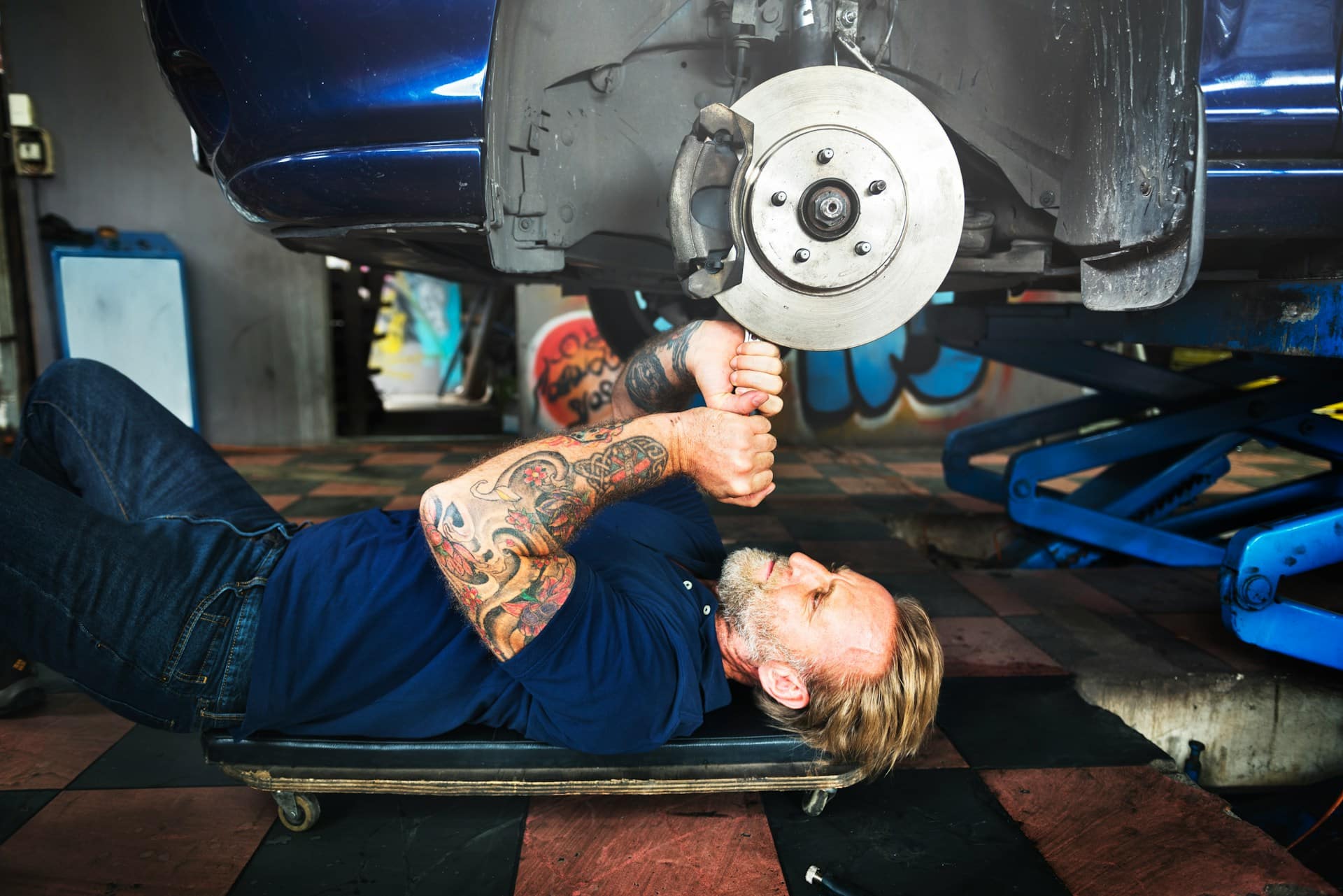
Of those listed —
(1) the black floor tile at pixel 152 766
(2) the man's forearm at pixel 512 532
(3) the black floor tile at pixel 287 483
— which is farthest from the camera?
(3) the black floor tile at pixel 287 483

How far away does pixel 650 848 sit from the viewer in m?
1.28

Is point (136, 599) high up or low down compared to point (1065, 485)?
up

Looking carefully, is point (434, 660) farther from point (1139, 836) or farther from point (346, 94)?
point (1139, 836)

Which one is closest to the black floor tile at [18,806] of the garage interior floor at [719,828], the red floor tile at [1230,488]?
the garage interior floor at [719,828]

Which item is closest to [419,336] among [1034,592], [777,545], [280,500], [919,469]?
[280,500]

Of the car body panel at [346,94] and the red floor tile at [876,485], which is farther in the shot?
the red floor tile at [876,485]

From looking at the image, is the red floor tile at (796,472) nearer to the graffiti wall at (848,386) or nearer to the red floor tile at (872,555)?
the graffiti wall at (848,386)

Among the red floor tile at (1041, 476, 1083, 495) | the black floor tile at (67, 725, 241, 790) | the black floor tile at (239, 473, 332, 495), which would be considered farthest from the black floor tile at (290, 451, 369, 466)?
the red floor tile at (1041, 476, 1083, 495)

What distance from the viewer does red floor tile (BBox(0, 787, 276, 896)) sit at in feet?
3.86

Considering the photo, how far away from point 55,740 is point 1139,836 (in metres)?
2.01

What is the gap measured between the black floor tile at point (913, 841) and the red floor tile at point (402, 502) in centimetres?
224

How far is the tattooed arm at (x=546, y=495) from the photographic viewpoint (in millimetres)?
1101

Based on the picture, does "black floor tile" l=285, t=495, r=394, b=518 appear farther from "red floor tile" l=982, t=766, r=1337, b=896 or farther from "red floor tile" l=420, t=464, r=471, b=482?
"red floor tile" l=982, t=766, r=1337, b=896

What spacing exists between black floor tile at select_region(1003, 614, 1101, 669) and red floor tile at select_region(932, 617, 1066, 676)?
22mm
